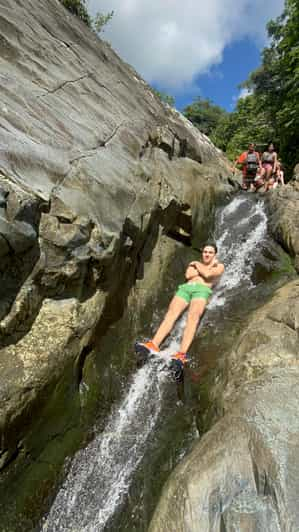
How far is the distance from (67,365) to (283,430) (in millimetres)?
2671

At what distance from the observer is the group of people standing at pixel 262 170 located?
14.2 metres

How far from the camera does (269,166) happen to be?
14242mm

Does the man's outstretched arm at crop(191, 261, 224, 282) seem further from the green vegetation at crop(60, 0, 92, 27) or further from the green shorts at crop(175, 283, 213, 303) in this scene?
the green vegetation at crop(60, 0, 92, 27)

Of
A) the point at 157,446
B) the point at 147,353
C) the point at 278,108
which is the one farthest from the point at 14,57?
the point at 278,108

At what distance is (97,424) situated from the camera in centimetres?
495

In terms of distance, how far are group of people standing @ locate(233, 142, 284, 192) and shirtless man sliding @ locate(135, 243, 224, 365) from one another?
9119 millimetres

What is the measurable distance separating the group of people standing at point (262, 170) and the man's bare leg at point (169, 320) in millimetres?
10008

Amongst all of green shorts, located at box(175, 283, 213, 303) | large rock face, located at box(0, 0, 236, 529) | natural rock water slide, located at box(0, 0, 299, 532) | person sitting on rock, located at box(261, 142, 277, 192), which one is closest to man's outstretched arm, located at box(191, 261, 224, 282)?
green shorts, located at box(175, 283, 213, 303)

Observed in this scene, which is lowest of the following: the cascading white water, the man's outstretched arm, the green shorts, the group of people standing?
the cascading white water

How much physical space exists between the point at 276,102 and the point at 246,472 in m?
22.7

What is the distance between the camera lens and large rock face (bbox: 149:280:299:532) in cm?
272

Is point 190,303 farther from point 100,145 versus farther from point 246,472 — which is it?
point 100,145

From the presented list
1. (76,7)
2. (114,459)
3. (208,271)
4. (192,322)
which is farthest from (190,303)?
(76,7)

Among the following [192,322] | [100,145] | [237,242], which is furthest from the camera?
[237,242]
